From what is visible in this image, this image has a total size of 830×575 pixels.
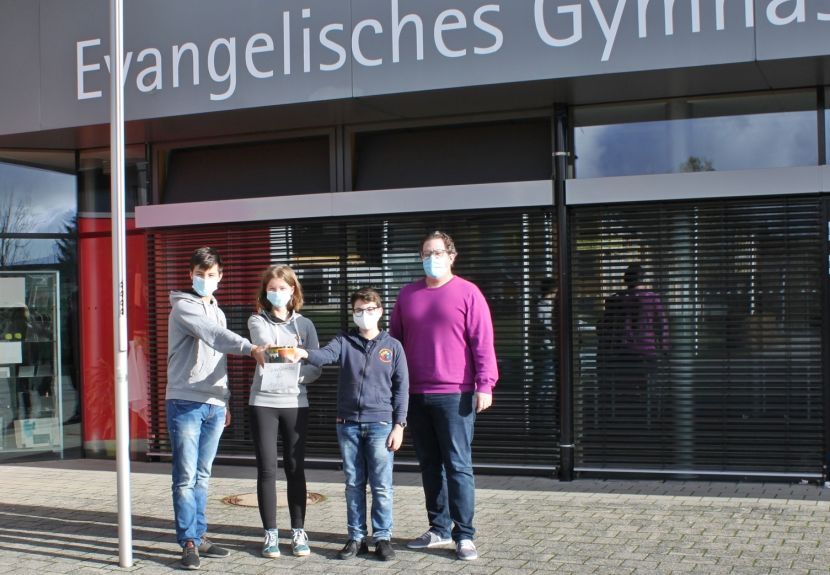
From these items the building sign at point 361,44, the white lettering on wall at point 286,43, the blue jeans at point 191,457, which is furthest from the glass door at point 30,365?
the blue jeans at point 191,457

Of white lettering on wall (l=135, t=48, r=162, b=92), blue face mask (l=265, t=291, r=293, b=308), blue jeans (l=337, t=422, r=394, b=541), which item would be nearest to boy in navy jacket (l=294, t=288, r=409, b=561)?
blue jeans (l=337, t=422, r=394, b=541)

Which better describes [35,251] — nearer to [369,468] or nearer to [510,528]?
[369,468]

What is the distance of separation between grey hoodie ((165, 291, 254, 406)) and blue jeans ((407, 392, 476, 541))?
1168 millimetres

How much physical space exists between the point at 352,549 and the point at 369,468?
487 millimetres

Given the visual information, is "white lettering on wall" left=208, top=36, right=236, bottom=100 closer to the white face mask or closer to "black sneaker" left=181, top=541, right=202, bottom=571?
the white face mask

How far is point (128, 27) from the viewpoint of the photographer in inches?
367

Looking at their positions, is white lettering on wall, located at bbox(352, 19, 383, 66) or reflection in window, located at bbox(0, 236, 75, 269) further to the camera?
reflection in window, located at bbox(0, 236, 75, 269)

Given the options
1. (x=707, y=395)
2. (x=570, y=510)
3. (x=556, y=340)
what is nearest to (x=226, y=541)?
(x=570, y=510)

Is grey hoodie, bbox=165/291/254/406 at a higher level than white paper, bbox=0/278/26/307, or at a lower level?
lower

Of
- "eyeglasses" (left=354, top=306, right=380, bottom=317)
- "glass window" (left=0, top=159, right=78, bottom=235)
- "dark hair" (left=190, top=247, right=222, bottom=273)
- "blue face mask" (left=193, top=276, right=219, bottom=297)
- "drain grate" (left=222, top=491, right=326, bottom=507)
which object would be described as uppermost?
"glass window" (left=0, top=159, right=78, bottom=235)

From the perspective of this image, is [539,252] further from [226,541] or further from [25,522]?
[25,522]

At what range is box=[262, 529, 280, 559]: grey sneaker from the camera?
616cm

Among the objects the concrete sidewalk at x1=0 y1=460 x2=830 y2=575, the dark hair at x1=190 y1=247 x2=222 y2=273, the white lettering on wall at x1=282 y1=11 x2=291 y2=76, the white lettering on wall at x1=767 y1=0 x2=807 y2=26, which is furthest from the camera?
the white lettering on wall at x1=282 y1=11 x2=291 y2=76

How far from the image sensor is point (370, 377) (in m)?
6.09
